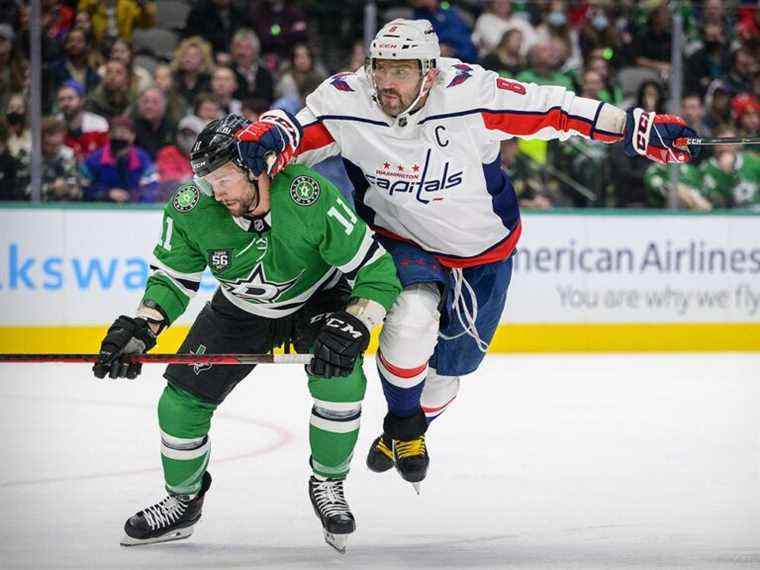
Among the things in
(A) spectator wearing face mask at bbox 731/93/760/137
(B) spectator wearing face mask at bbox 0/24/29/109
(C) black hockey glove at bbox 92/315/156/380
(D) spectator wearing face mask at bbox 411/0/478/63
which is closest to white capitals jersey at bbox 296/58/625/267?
(C) black hockey glove at bbox 92/315/156/380

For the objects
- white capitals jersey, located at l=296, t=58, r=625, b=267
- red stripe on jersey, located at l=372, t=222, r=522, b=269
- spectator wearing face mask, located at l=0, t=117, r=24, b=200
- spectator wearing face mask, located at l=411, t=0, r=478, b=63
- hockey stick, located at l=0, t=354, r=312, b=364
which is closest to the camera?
hockey stick, located at l=0, t=354, r=312, b=364

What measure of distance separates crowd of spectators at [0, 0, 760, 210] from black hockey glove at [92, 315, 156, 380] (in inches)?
172

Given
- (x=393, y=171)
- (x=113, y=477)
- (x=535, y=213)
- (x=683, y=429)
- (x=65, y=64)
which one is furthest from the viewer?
(x=535, y=213)

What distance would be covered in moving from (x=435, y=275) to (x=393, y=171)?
32 centimetres

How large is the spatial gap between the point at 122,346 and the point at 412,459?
959 mm

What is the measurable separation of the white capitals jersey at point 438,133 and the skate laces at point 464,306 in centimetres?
20

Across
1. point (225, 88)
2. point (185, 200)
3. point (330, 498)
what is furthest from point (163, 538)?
point (225, 88)

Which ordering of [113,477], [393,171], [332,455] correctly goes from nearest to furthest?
1. [332,455]
2. [393,171]
3. [113,477]

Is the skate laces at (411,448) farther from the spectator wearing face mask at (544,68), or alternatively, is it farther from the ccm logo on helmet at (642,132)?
the spectator wearing face mask at (544,68)

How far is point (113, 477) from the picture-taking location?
4.66 meters

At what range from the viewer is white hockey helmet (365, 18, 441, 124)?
12.4 ft

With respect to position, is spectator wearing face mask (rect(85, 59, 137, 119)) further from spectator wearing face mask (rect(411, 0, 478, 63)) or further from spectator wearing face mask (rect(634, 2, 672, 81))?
spectator wearing face mask (rect(634, 2, 672, 81))

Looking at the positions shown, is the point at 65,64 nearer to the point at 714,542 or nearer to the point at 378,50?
the point at 378,50

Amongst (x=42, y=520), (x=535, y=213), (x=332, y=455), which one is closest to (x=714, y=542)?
(x=332, y=455)
